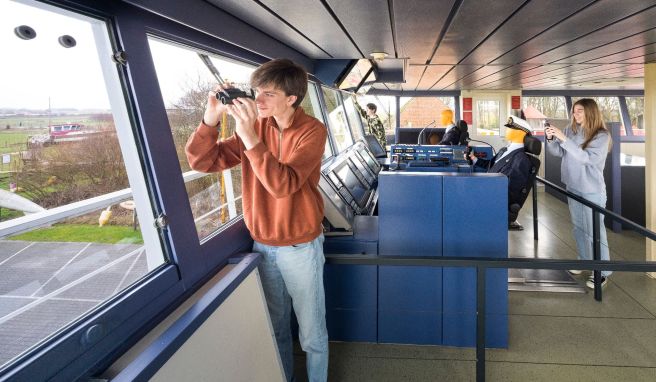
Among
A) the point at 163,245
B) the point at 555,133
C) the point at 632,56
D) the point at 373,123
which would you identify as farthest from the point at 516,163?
the point at 373,123

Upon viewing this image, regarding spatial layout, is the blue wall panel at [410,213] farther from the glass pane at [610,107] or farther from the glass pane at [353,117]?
the glass pane at [610,107]

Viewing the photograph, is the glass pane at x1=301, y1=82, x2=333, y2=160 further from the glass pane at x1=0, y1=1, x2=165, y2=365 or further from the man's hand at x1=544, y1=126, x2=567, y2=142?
the glass pane at x1=0, y1=1, x2=165, y2=365

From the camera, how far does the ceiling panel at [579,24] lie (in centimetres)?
194

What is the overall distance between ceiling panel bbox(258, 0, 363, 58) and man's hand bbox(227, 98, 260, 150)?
0.59m

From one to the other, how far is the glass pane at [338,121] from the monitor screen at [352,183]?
3.99ft

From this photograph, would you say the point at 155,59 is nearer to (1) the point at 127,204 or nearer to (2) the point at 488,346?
(1) the point at 127,204

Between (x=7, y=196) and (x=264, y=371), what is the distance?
1.03 m

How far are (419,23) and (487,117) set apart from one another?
889 centimetres

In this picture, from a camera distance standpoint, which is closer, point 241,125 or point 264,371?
point 241,125

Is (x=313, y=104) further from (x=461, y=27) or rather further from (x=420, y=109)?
(x=420, y=109)

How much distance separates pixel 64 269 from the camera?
1.27 metres

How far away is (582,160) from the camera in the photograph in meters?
3.49

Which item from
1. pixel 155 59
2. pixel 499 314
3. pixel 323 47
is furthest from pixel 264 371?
pixel 323 47

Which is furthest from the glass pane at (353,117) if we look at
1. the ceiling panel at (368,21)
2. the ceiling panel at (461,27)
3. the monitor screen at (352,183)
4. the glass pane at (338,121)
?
the ceiling panel at (368,21)
